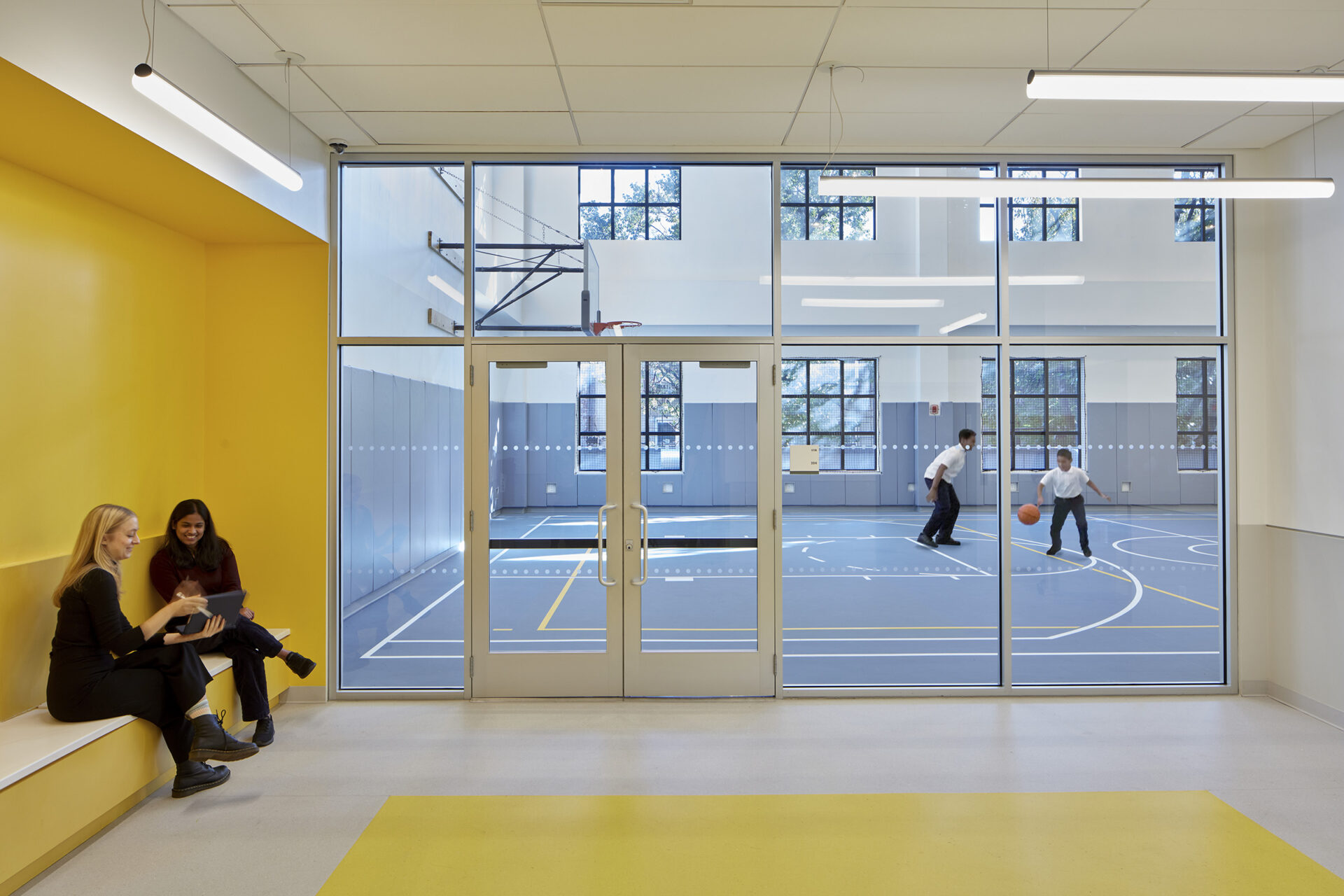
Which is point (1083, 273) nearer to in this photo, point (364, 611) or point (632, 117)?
point (632, 117)

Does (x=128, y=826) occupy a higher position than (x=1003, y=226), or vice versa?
(x=1003, y=226)

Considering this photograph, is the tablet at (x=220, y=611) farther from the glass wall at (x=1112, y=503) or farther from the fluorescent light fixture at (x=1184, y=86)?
the glass wall at (x=1112, y=503)

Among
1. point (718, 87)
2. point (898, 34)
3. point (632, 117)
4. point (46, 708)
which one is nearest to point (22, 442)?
point (46, 708)

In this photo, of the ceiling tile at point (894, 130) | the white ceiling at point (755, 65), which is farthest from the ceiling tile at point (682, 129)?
the ceiling tile at point (894, 130)

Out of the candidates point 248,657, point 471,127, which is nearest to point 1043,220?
point 471,127

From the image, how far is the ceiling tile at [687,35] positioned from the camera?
3113 mm

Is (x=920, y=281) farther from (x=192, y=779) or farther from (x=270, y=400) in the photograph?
(x=192, y=779)

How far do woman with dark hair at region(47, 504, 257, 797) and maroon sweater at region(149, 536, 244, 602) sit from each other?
61cm

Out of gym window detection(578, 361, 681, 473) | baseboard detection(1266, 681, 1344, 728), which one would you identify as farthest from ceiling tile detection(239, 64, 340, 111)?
baseboard detection(1266, 681, 1344, 728)

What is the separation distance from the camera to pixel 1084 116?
405 cm

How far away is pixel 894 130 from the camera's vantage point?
14.1 feet

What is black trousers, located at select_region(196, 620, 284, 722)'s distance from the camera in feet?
12.5

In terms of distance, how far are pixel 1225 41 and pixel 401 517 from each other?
498cm

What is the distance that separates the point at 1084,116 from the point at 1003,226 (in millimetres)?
719
